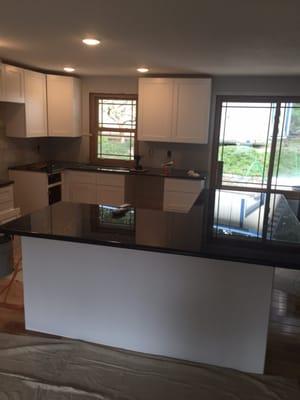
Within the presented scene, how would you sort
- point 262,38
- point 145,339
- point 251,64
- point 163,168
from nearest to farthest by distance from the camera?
point 145,339
point 262,38
point 251,64
point 163,168

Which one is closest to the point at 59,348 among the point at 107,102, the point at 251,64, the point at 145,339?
the point at 145,339

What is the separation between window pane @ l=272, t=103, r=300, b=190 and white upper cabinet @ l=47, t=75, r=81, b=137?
309cm

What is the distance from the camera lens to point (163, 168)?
534 cm

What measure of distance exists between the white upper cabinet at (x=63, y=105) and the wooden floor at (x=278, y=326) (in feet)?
9.05

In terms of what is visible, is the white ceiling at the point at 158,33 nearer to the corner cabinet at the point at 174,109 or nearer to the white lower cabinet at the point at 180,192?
the corner cabinet at the point at 174,109

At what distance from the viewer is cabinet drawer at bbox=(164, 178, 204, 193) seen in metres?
4.86

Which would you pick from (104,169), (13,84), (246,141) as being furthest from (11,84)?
(246,141)

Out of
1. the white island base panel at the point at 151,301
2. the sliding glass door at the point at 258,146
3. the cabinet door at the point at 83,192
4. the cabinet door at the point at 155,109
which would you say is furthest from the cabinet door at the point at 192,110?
the white island base panel at the point at 151,301

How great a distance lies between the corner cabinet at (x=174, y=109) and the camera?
4.83 meters

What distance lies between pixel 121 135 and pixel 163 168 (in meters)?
0.93

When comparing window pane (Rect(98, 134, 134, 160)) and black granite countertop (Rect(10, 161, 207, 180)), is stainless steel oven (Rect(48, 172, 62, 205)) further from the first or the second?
window pane (Rect(98, 134, 134, 160))

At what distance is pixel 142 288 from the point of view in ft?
7.28

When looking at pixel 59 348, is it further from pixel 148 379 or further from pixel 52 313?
pixel 148 379

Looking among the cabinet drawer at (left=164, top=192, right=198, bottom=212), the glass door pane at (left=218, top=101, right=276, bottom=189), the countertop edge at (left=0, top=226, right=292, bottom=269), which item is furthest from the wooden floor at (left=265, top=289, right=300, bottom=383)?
the glass door pane at (left=218, top=101, right=276, bottom=189)
